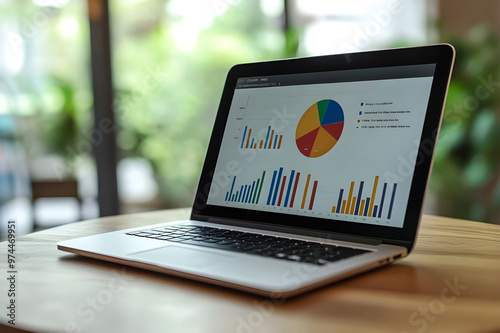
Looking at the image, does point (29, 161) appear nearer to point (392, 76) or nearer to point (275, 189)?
point (275, 189)

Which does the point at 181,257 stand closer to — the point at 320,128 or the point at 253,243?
the point at 253,243

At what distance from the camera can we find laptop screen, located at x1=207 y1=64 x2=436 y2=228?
75 centimetres

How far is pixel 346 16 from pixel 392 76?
8.73 feet

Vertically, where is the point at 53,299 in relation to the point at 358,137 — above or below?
below

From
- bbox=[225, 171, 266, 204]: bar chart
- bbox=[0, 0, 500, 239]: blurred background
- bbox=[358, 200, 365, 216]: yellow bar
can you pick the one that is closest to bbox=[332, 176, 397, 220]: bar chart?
bbox=[358, 200, 365, 216]: yellow bar

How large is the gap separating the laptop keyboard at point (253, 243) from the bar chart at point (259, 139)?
0.56 feet

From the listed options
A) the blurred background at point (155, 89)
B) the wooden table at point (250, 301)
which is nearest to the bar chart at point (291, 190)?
the wooden table at point (250, 301)

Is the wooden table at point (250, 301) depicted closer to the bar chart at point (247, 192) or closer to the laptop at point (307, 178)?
the laptop at point (307, 178)

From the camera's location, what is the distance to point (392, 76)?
80cm

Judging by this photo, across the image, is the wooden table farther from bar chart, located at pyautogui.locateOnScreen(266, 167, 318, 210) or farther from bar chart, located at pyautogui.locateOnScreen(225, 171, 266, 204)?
bar chart, located at pyautogui.locateOnScreen(225, 171, 266, 204)

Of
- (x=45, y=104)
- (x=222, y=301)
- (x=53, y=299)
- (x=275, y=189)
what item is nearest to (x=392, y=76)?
(x=275, y=189)

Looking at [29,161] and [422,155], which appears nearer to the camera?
[422,155]

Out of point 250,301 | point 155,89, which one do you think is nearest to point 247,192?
point 250,301

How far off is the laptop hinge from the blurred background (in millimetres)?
1995
